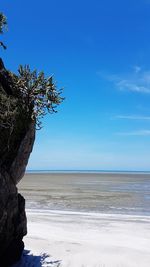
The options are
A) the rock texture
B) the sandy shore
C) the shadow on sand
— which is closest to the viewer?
the rock texture

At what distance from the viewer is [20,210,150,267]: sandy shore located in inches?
551

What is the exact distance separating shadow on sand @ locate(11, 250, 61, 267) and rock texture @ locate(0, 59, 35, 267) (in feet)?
1.08

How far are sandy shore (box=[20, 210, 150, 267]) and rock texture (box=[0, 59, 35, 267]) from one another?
1.70m

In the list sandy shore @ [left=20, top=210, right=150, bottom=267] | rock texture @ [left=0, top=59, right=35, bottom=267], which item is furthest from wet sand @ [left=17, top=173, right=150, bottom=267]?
rock texture @ [left=0, top=59, right=35, bottom=267]

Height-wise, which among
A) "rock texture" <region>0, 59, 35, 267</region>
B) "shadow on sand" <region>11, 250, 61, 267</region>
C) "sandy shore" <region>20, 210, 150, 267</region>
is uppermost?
"rock texture" <region>0, 59, 35, 267</region>

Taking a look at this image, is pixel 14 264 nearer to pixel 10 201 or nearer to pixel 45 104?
pixel 10 201

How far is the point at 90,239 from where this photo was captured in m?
17.3

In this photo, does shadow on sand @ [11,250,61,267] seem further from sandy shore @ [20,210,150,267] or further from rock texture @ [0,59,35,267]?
rock texture @ [0,59,35,267]

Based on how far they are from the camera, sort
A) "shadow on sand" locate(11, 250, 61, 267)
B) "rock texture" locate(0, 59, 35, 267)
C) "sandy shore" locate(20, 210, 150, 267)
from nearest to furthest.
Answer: "rock texture" locate(0, 59, 35, 267)
"shadow on sand" locate(11, 250, 61, 267)
"sandy shore" locate(20, 210, 150, 267)

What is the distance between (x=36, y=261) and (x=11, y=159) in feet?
13.5

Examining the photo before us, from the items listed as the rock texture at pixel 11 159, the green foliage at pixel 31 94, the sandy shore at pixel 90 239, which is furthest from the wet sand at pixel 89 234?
the green foliage at pixel 31 94

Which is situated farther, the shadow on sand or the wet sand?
the wet sand

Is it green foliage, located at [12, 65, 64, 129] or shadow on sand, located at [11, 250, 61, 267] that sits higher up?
green foliage, located at [12, 65, 64, 129]

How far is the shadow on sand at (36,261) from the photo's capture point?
13466 mm
